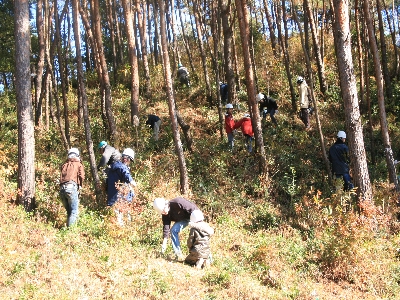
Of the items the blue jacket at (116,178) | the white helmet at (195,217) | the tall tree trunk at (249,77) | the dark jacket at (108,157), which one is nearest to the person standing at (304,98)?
the tall tree trunk at (249,77)

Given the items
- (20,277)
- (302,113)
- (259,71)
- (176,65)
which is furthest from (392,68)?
(20,277)

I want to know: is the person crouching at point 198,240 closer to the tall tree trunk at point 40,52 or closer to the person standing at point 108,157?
the person standing at point 108,157

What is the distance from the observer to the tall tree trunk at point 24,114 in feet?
29.5

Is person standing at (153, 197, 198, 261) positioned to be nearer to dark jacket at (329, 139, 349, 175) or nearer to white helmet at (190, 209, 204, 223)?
white helmet at (190, 209, 204, 223)

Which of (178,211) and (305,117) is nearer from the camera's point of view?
(178,211)

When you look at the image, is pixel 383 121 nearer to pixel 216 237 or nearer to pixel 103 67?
pixel 216 237

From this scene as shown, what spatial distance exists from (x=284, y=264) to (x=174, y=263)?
6.97 ft

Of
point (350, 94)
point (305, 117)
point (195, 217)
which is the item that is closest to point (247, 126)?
point (305, 117)

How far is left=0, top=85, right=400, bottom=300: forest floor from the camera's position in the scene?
6320 mm

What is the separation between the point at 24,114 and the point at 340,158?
783 centimetres

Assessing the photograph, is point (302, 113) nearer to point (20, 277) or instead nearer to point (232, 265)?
point (232, 265)

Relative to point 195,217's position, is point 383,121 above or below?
above

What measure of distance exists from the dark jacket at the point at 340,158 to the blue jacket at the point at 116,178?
540 centimetres

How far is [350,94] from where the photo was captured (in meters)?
9.11
